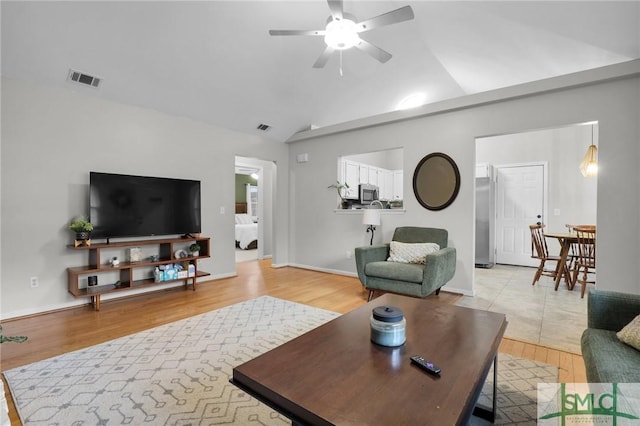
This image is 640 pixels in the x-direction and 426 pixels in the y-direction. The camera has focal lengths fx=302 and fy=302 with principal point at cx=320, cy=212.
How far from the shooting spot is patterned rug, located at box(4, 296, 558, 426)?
63.8 inches

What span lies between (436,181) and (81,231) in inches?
171

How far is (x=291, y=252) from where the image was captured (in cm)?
591

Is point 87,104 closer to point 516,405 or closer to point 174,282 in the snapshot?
point 174,282

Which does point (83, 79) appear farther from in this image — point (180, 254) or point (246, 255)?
point (246, 255)

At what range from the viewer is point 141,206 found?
3803 millimetres

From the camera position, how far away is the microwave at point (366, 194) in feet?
16.9

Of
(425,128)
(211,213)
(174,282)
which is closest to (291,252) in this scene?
(211,213)

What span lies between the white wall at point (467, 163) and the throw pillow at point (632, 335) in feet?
7.10

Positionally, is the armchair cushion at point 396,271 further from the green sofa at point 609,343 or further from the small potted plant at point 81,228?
the small potted plant at point 81,228

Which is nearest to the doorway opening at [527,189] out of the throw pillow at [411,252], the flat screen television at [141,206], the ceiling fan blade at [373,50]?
the throw pillow at [411,252]

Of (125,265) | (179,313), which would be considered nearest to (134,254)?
(125,265)

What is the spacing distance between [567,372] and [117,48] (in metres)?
4.79

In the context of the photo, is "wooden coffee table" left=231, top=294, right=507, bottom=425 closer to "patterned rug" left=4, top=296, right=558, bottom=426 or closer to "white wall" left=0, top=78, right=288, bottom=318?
"patterned rug" left=4, top=296, right=558, bottom=426

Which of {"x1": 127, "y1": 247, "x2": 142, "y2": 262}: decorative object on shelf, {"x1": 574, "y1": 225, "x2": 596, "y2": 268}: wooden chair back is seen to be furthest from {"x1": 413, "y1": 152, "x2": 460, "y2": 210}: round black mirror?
{"x1": 127, "y1": 247, "x2": 142, "y2": 262}: decorative object on shelf
